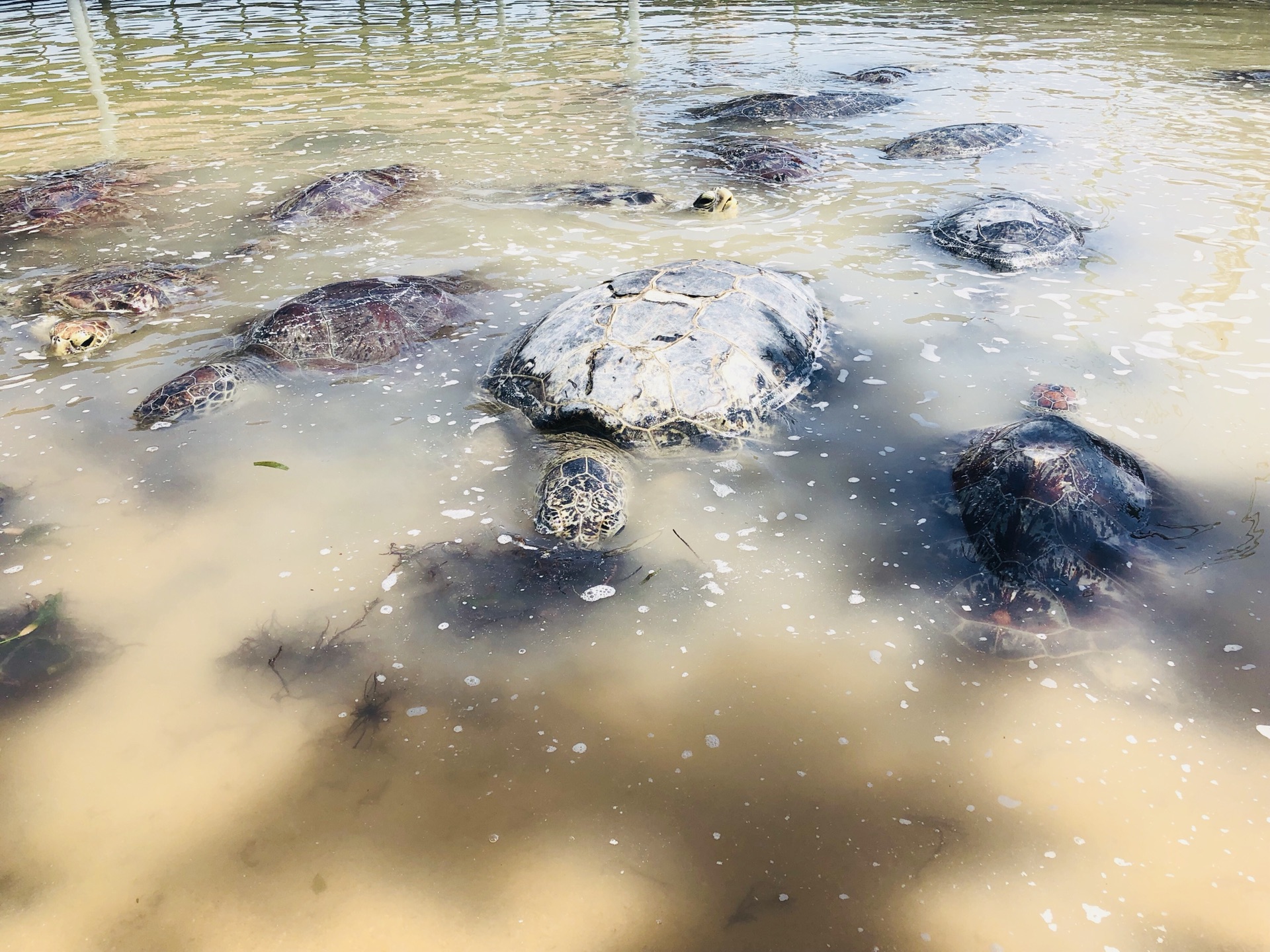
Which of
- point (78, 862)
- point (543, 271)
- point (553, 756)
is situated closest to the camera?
point (78, 862)

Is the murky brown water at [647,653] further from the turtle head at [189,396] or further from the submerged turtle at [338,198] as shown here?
the submerged turtle at [338,198]

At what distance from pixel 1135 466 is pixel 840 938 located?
3.20 metres

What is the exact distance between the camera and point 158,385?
5.56 meters

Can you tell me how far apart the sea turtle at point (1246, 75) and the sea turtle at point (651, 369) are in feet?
40.3

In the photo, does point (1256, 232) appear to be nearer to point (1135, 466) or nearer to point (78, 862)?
point (1135, 466)

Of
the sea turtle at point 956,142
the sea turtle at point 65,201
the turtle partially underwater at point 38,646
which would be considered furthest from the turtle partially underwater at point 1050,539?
the sea turtle at point 65,201

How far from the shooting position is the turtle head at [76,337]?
5.90 metres

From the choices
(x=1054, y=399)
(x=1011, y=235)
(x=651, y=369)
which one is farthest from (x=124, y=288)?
(x=1011, y=235)

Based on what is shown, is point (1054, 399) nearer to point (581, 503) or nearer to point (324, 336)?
point (581, 503)

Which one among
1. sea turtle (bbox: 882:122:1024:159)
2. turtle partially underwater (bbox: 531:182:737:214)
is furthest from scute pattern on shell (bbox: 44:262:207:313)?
sea turtle (bbox: 882:122:1024:159)

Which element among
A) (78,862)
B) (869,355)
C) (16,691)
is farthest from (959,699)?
(16,691)

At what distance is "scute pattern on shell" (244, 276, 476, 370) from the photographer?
5.75 m

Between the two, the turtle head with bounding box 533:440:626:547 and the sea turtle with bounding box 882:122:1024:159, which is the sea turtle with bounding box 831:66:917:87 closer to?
the sea turtle with bounding box 882:122:1024:159

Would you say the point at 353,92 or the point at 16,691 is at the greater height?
the point at 353,92
